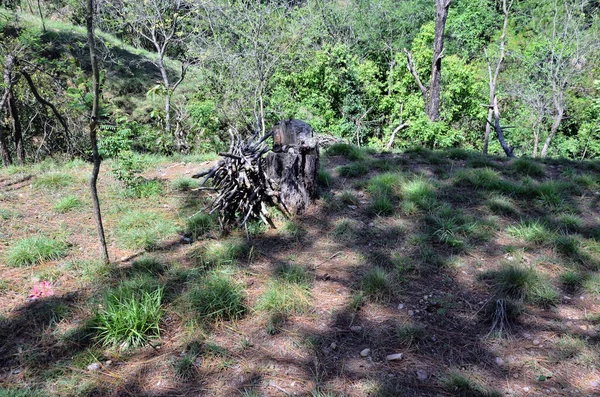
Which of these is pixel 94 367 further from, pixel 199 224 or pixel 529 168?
pixel 529 168

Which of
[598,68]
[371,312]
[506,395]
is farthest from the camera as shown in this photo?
[598,68]

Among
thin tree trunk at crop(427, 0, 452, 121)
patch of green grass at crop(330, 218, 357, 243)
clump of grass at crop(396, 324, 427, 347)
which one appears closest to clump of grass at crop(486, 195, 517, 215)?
patch of green grass at crop(330, 218, 357, 243)

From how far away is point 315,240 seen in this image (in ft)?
11.5

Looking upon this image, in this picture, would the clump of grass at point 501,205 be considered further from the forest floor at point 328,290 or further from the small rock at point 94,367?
the small rock at point 94,367

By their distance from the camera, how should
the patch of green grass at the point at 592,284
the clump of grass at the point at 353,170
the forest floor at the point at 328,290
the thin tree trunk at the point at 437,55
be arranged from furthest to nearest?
the thin tree trunk at the point at 437,55 → the clump of grass at the point at 353,170 → the patch of green grass at the point at 592,284 → the forest floor at the point at 328,290

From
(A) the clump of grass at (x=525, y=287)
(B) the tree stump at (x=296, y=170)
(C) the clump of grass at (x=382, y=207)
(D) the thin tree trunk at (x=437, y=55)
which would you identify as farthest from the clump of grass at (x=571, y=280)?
(D) the thin tree trunk at (x=437, y=55)

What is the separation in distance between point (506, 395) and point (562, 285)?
1.38 m

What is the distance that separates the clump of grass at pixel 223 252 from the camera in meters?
3.12

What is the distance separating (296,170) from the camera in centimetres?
379

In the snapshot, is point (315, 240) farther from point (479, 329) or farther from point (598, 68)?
point (598, 68)

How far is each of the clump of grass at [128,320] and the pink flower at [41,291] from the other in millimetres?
570

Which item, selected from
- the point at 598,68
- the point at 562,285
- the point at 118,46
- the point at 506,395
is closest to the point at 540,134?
the point at 598,68

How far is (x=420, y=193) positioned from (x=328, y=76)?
40.2 feet

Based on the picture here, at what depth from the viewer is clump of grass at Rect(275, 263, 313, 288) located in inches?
114
